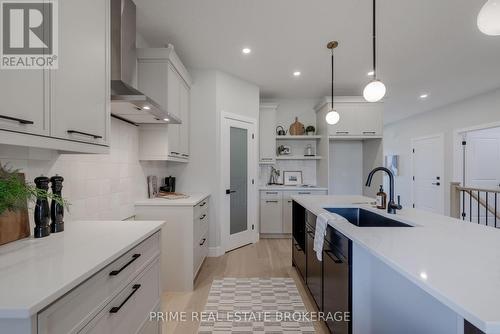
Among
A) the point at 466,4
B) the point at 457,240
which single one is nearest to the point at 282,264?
the point at 457,240

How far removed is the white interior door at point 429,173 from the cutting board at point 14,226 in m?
6.98

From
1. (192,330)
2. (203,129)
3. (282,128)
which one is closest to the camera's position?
(192,330)

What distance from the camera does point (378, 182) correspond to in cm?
438

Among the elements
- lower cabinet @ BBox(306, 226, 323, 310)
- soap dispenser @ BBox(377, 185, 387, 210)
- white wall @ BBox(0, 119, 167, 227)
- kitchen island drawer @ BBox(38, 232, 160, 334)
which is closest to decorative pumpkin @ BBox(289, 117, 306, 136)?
lower cabinet @ BBox(306, 226, 323, 310)

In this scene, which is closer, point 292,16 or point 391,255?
point 391,255

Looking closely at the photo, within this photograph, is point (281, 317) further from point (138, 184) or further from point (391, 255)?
point (138, 184)

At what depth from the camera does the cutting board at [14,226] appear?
110 cm

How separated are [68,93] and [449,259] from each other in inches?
70.9

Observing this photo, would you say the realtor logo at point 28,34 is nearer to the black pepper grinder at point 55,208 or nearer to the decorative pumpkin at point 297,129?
the black pepper grinder at point 55,208

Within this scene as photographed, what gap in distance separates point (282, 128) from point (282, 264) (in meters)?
2.72

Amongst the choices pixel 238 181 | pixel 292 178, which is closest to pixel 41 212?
pixel 238 181

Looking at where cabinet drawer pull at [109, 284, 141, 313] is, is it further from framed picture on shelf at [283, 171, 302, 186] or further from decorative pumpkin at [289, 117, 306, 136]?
decorative pumpkin at [289, 117, 306, 136]

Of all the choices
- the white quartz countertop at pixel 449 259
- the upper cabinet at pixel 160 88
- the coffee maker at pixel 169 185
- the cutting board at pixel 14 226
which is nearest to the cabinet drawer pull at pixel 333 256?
the white quartz countertop at pixel 449 259

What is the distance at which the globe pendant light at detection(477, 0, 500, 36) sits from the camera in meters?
1.13
